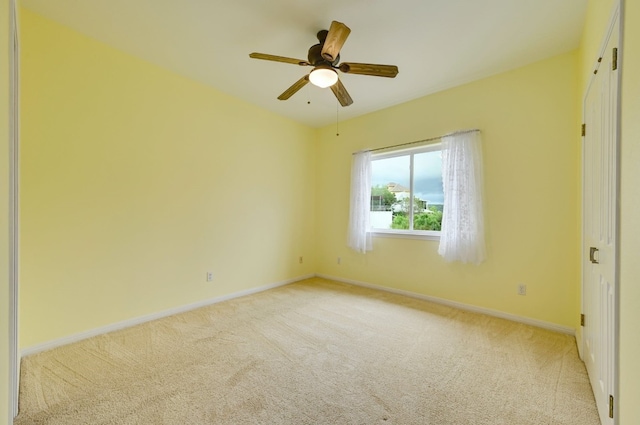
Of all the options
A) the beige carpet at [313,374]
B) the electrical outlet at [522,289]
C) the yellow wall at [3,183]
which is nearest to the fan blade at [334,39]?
the yellow wall at [3,183]

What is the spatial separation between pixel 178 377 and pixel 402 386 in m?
1.54

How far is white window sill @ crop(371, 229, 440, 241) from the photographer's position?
3.40 m

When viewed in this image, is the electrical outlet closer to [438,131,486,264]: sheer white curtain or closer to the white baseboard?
the white baseboard

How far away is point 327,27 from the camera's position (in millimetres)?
2201

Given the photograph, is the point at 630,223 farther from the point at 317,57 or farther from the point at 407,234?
the point at 407,234

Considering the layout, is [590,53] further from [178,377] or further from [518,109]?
[178,377]

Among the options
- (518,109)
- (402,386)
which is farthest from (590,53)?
(402,386)

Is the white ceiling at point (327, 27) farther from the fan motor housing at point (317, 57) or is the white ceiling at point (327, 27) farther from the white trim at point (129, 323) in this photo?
the white trim at point (129, 323)

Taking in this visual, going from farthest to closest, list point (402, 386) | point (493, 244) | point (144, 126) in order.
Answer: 1. point (493, 244)
2. point (144, 126)
3. point (402, 386)

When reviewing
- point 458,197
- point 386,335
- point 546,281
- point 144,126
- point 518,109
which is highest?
point 518,109

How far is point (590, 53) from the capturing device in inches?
73.2

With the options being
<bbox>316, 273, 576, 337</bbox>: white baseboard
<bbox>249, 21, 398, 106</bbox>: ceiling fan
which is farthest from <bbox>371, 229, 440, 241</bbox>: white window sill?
<bbox>249, 21, 398, 106</bbox>: ceiling fan

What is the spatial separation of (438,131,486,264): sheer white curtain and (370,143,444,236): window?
0.88 ft

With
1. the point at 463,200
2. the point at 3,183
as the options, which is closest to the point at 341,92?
the point at 463,200
